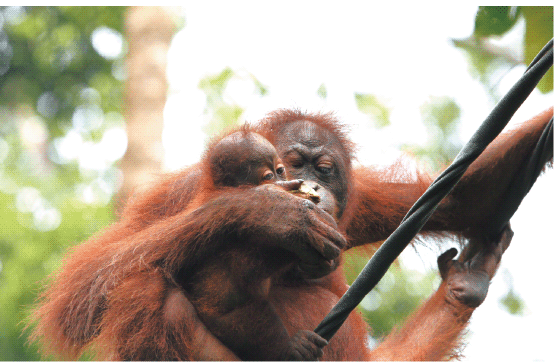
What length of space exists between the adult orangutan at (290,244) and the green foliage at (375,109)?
7.24 meters

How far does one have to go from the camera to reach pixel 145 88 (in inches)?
327

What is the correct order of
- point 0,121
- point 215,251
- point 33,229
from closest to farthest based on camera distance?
point 215,251 < point 33,229 < point 0,121

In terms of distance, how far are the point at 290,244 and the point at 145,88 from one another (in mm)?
6862

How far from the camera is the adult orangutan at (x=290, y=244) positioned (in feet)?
6.72

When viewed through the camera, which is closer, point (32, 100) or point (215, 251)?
point (215, 251)

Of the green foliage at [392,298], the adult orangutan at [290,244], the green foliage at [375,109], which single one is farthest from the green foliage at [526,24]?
the green foliage at [375,109]

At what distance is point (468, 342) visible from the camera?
313 cm

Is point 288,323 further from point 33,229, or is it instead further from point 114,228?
point 33,229

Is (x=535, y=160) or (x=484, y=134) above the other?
(x=484, y=134)

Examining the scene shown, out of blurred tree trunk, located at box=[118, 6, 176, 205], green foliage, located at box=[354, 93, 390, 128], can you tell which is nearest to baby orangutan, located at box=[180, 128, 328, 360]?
blurred tree trunk, located at box=[118, 6, 176, 205]

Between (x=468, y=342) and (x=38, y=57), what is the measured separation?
1355 centimetres

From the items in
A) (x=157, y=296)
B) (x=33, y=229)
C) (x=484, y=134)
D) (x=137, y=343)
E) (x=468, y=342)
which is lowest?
(x=33, y=229)

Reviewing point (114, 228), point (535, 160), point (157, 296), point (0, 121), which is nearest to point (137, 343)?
point (157, 296)

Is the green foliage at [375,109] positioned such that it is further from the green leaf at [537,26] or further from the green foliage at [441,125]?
the green leaf at [537,26]
